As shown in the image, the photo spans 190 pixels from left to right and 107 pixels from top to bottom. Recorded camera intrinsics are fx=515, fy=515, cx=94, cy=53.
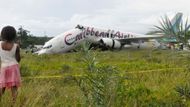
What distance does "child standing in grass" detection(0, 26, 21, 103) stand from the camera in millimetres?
6754

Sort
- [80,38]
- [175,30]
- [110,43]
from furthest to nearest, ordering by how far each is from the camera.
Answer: [110,43] → [80,38] → [175,30]

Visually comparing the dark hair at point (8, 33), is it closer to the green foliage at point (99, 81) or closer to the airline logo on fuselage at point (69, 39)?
the green foliage at point (99, 81)

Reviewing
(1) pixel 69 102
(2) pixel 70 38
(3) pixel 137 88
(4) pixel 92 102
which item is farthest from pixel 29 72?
(2) pixel 70 38

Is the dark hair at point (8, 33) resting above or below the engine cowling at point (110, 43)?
above

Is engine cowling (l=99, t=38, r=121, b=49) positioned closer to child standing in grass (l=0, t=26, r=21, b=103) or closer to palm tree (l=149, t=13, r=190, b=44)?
child standing in grass (l=0, t=26, r=21, b=103)

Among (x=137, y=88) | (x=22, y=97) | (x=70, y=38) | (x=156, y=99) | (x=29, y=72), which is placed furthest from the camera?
(x=70, y=38)

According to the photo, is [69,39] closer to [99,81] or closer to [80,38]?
[80,38]

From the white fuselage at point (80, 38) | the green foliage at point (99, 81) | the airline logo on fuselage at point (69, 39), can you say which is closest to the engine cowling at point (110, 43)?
the white fuselage at point (80, 38)

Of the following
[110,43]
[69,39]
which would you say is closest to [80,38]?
[69,39]

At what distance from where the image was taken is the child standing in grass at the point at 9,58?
6.75 m

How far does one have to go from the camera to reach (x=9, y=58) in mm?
6824

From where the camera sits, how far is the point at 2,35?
678cm

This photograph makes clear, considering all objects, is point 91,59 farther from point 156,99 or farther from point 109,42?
point 109,42

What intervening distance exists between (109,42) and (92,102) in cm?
4126
